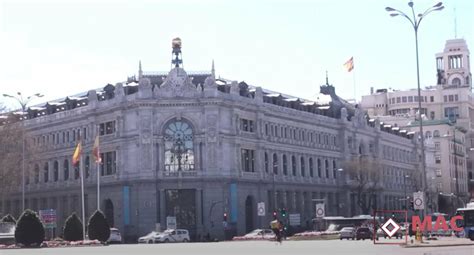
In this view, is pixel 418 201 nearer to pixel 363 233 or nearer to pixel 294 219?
pixel 363 233

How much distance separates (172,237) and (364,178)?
4425 centimetres

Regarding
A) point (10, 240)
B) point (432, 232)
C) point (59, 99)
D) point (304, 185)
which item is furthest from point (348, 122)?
point (10, 240)

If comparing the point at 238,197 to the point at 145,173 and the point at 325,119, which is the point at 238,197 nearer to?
the point at 145,173

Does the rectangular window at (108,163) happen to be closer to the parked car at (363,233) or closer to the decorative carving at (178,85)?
the decorative carving at (178,85)

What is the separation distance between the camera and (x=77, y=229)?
2987 inches

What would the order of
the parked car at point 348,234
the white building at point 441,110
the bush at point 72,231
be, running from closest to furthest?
the bush at point 72,231 < the parked car at point 348,234 < the white building at point 441,110

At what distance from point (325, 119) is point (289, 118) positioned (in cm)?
1026

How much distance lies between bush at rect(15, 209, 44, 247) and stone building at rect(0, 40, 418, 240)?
32.2 metres

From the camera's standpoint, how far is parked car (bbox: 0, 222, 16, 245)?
2745 inches

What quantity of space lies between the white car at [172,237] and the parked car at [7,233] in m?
14.8

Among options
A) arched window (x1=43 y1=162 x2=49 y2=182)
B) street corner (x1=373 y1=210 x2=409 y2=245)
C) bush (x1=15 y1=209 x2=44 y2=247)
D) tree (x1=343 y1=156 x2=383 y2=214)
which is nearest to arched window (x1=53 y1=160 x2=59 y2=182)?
arched window (x1=43 y1=162 x2=49 y2=182)

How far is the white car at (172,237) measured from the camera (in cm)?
8669

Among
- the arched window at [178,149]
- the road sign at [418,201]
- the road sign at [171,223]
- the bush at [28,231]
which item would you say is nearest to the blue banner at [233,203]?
the arched window at [178,149]

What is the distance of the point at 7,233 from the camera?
74.5 m
